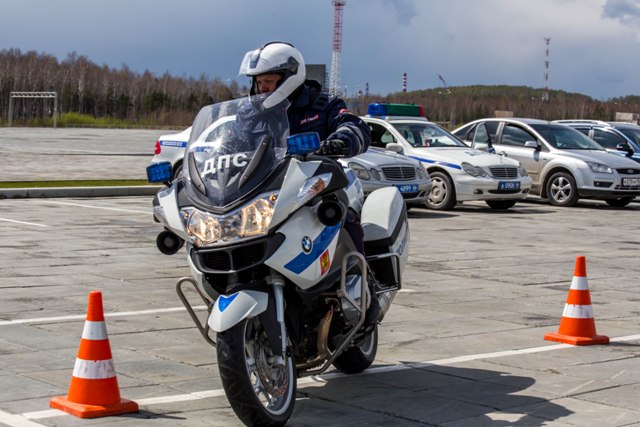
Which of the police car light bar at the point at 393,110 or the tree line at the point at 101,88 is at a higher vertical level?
the tree line at the point at 101,88

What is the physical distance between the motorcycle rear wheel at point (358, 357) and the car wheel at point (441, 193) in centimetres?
1267

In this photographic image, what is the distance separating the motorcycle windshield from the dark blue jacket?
18.1 inches

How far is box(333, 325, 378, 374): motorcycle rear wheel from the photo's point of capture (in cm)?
688

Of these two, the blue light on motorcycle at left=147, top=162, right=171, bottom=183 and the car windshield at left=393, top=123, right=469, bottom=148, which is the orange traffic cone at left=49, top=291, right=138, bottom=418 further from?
the car windshield at left=393, top=123, right=469, bottom=148

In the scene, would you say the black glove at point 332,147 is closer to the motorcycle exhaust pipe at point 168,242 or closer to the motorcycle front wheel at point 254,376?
the motorcycle exhaust pipe at point 168,242

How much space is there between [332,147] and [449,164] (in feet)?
46.4

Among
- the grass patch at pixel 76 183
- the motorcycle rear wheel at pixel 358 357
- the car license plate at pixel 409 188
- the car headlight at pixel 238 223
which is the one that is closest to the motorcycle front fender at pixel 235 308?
the car headlight at pixel 238 223

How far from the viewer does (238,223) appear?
17.9 ft

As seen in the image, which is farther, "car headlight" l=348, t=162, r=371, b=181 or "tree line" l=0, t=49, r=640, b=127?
"tree line" l=0, t=49, r=640, b=127

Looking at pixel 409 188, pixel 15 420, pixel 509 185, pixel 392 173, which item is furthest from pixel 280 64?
pixel 509 185

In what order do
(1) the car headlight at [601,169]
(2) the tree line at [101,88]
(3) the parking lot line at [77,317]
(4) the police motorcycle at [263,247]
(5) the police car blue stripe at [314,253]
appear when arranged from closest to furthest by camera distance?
(4) the police motorcycle at [263,247], (5) the police car blue stripe at [314,253], (3) the parking lot line at [77,317], (1) the car headlight at [601,169], (2) the tree line at [101,88]

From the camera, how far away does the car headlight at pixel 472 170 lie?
19.8 meters

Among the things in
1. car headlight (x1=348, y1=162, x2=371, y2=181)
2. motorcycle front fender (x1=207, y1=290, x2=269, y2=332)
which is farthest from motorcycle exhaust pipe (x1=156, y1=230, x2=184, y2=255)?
car headlight (x1=348, y1=162, x2=371, y2=181)

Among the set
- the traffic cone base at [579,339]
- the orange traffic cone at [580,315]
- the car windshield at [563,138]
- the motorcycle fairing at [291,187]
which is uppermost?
the car windshield at [563,138]
